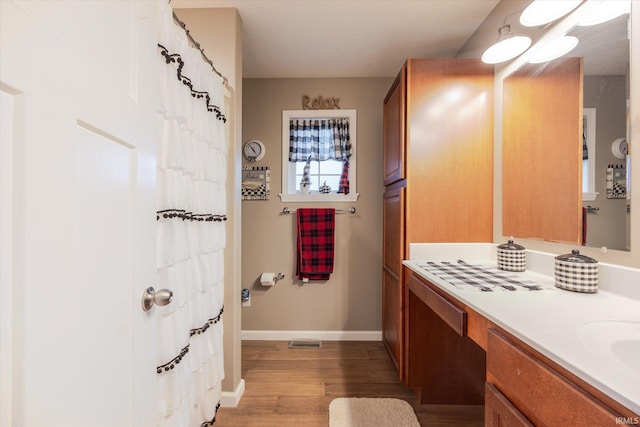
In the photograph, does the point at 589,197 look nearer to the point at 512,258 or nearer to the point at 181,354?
the point at 512,258

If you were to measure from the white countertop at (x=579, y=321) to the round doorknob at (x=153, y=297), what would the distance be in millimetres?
941

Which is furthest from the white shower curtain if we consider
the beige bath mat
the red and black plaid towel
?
the red and black plaid towel

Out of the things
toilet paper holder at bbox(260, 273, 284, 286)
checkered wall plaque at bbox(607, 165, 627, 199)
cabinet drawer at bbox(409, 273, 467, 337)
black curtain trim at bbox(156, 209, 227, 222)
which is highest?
checkered wall plaque at bbox(607, 165, 627, 199)

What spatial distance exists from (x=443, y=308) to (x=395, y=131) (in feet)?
4.19

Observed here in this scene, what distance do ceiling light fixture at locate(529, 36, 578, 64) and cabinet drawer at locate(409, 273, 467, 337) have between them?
4.10ft

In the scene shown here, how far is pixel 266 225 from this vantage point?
2654 millimetres

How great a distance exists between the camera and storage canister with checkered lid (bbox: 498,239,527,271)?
4.71 ft

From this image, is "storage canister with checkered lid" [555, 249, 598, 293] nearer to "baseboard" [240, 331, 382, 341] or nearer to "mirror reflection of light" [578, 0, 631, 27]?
"mirror reflection of light" [578, 0, 631, 27]

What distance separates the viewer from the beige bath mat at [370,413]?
1555 millimetres

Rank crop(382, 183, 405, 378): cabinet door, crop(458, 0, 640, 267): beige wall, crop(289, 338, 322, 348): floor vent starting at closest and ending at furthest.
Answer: crop(458, 0, 640, 267): beige wall
crop(382, 183, 405, 378): cabinet door
crop(289, 338, 322, 348): floor vent

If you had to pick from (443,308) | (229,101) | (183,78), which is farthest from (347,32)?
(443,308)

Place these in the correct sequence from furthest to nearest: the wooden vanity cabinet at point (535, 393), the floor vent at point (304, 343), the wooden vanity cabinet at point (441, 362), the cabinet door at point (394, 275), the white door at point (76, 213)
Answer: the floor vent at point (304, 343)
the cabinet door at point (394, 275)
the wooden vanity cabinet at point (441, 362)
the wooden vanity cabinet at point (535, 393)
the white door at point (76, 213)

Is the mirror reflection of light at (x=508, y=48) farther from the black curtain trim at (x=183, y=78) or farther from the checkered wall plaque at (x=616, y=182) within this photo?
the black curtain trim at (x=183, y=78)

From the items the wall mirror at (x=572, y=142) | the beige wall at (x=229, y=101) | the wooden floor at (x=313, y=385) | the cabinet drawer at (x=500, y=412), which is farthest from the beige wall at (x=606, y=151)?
the beige wall at (x=229, y=101)
